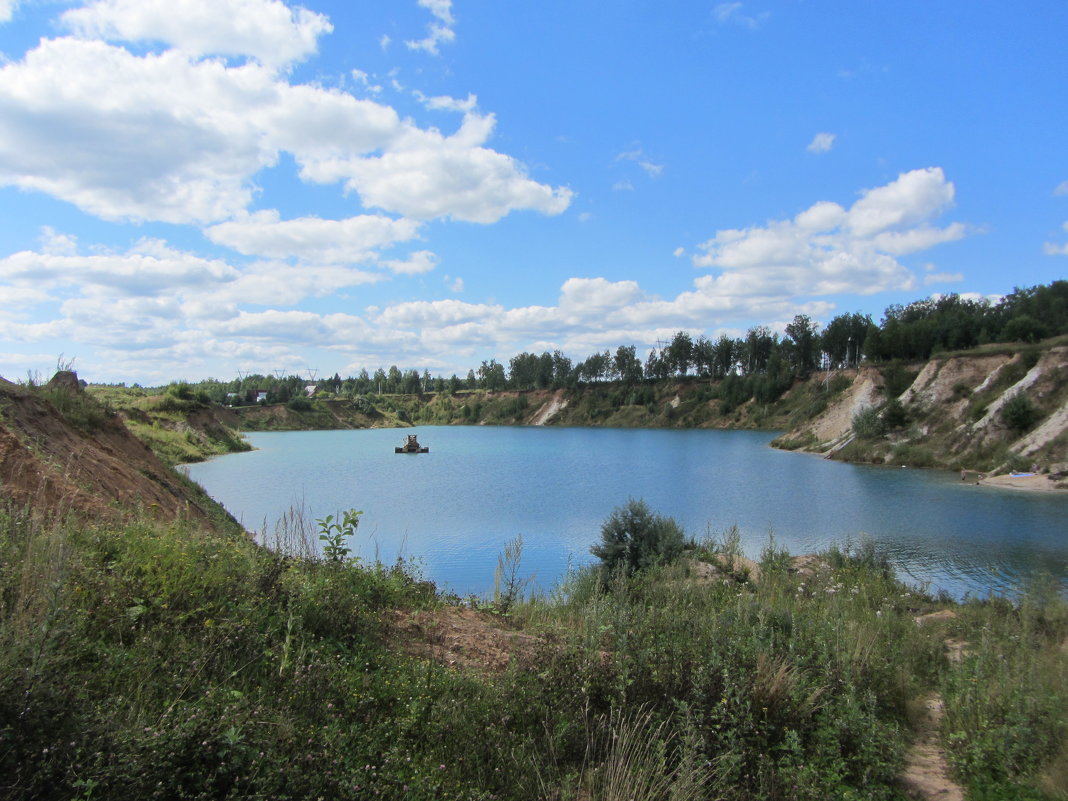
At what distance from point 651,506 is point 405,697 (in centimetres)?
2294

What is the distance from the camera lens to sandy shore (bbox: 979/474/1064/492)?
31.0 metres

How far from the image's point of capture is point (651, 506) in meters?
26.5

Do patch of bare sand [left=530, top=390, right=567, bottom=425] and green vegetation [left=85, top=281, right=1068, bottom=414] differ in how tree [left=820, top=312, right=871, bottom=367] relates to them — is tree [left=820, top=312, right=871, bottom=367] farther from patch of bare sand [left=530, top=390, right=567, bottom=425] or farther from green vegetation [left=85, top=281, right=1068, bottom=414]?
patch of bare sand [left=530, top=390, right=567, bottom=425]

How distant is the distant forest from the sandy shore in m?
30.7

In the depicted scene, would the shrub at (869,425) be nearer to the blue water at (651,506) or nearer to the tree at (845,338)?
the blue water at (651,506)

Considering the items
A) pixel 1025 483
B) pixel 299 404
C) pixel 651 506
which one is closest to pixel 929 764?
pixel 651 506

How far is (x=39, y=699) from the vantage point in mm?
2936

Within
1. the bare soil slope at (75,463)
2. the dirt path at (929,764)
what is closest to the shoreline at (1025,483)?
the dirt path at (929,764)

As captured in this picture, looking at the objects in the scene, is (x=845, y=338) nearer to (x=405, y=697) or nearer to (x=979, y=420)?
(x=979, y=420)

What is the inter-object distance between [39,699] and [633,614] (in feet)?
17.8

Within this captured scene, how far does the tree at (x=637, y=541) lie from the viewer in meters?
12.6

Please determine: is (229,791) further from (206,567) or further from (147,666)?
(206,567)

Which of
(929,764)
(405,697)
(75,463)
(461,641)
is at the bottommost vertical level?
(929,764)

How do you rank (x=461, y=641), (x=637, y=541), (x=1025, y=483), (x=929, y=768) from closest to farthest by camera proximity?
1. (x=929, y=768)
2. (x=461, y=641)
3. (x=637, y=541)
4. (x=1025, y=483)
